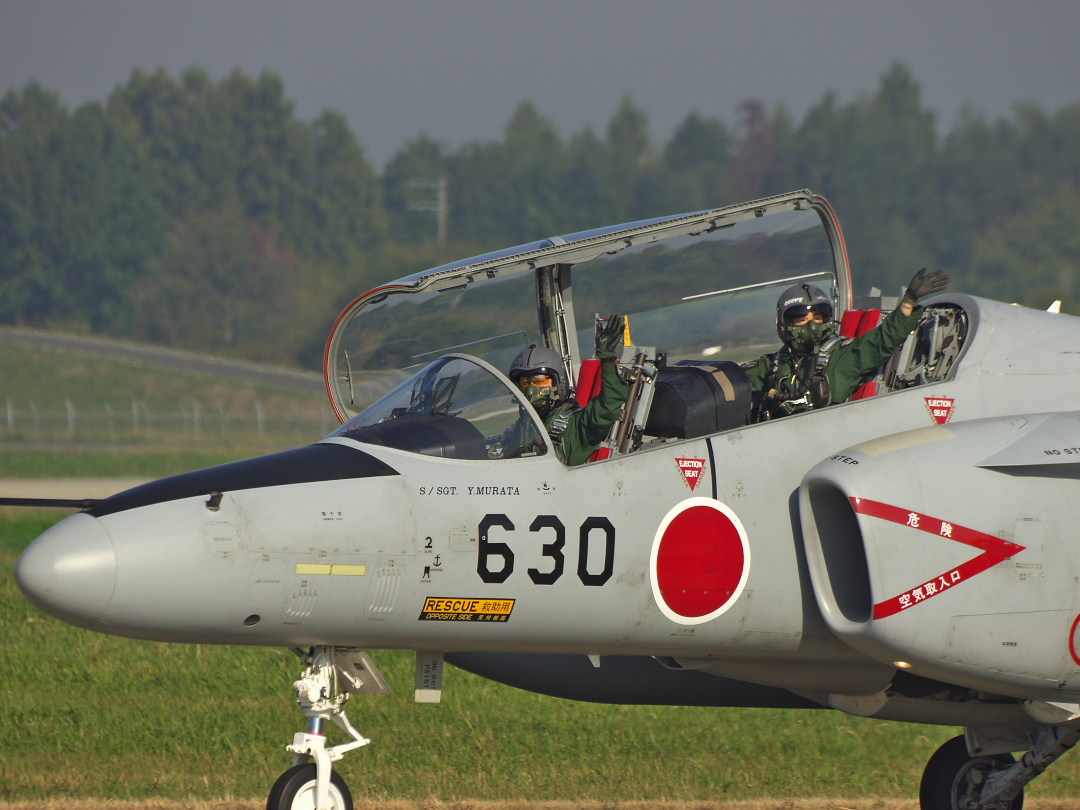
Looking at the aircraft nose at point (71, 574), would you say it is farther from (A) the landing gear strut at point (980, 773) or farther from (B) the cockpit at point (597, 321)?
(A) the landing gear strut at point (980, 773)

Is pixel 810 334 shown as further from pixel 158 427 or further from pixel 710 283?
pixel 158 427

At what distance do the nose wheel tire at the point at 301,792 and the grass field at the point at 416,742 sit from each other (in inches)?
100

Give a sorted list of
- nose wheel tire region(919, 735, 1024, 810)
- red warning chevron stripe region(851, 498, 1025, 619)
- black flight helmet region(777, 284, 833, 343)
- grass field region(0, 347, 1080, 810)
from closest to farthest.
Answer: red warning chevron stripe region(851, 498, 1025, 619) → black flight helmet region(777, 284, 833, 343) → nose wheel tire region(919, 735, 1024, 810) → grass field region(0, 347, 1080, 810)

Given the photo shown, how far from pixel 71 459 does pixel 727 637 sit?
103 ft

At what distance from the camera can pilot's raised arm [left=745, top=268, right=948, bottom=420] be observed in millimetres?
6926

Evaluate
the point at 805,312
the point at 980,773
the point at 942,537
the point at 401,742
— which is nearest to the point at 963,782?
the point at 980,773

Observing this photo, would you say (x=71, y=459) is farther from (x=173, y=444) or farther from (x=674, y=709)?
(x=674, y=709)

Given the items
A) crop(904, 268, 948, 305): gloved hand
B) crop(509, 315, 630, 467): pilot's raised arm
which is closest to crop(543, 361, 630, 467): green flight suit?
crop(509, 315, 630, 467): pilot's raised arm

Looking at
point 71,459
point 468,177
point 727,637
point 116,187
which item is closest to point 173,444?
point 71,459

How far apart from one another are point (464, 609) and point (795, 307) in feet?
8.56

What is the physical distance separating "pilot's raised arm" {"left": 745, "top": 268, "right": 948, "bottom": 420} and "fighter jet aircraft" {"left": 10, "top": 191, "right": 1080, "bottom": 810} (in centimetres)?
17

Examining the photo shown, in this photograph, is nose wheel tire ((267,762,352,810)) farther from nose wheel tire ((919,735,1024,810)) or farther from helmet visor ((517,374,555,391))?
nose wheel tire ((919,735,1024,810))

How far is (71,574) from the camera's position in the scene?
547cm

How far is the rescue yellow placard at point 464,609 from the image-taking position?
6121 mm
